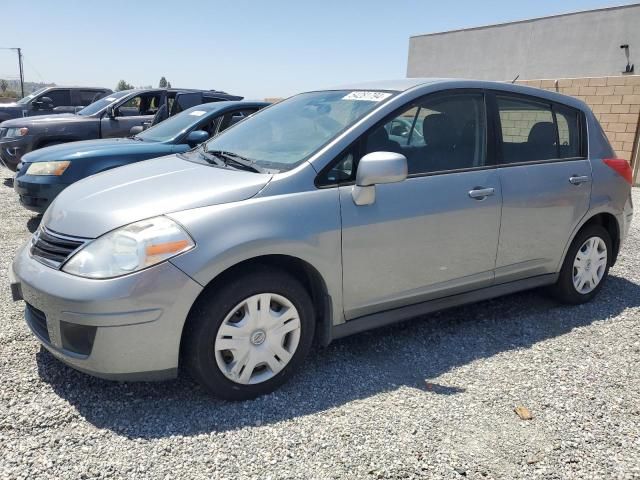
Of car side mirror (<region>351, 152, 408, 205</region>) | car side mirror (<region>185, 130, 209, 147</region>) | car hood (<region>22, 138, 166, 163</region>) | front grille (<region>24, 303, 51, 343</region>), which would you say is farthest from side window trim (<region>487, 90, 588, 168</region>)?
car hood (<region>22, 138, 166, 163</region>)

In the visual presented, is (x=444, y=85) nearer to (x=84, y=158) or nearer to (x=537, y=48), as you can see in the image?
(x=84, y=158)

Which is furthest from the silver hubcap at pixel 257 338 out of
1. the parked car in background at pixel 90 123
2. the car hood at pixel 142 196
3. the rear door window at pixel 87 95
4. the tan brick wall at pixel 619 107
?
the rear door window at pixel 87 95

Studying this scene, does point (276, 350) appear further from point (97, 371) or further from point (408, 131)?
point (408, 131)

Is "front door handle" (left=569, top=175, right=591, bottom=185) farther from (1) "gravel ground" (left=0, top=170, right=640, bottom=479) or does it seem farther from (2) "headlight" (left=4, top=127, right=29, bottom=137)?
(2) "headlight" (left=4, top=127, right=29, bottom=137)

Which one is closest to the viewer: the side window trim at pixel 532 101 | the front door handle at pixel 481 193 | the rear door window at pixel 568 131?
the front door handle at pixel 481 193

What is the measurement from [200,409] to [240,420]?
238mm

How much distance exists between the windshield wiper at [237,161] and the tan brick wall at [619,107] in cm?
963

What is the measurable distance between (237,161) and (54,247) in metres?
1.14

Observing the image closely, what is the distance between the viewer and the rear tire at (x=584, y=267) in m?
4.21

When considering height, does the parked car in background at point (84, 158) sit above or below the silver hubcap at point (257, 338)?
above

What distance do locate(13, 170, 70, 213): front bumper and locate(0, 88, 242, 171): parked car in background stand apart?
2.61 m

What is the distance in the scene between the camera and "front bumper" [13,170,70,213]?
18.6 feet

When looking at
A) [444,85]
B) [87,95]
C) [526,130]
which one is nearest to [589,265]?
[526,130]

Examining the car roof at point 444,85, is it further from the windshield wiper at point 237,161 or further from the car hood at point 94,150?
the car hood at point 94,150
